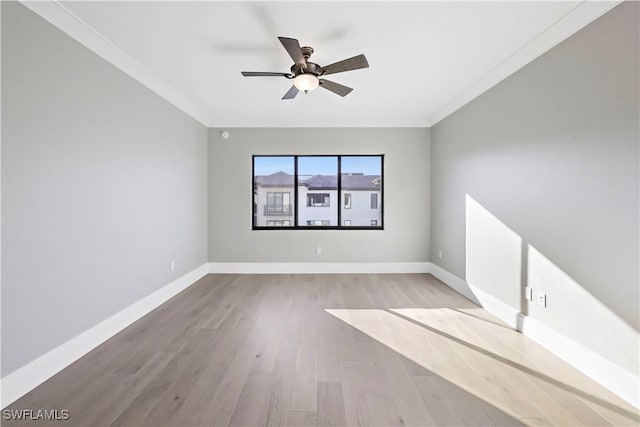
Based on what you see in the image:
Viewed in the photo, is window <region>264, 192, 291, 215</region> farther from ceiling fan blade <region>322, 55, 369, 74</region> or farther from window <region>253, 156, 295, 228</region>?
ceiling fan blade <region>322, 55, 369, 74</region>

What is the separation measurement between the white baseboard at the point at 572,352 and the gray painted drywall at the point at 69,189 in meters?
3.78

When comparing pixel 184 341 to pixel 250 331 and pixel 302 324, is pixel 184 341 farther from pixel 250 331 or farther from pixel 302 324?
pixel 302 324

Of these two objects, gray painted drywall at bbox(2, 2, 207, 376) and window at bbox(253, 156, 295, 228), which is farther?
window at bbox(253, 156, 295, 228)

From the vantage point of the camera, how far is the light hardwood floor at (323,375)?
159 cm

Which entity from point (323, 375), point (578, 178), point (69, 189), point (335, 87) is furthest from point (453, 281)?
point (69, 189)

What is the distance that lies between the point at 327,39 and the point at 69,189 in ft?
7.74

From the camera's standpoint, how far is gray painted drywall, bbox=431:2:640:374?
174cm

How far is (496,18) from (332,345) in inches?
113

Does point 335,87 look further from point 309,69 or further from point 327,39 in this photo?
point 327,39

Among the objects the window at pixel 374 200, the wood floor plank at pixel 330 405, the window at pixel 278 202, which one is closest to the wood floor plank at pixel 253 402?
the wood floor plank at pixel 330 405

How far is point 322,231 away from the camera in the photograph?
15.8 feet

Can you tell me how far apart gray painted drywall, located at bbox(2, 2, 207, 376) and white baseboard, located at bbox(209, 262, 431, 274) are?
1.47 m

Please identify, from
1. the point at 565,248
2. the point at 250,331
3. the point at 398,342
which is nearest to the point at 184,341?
the point at 250,331

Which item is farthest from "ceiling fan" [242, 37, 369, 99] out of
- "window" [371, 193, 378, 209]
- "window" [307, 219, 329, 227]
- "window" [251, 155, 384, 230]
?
"window" [307, 219, 329, 227]
